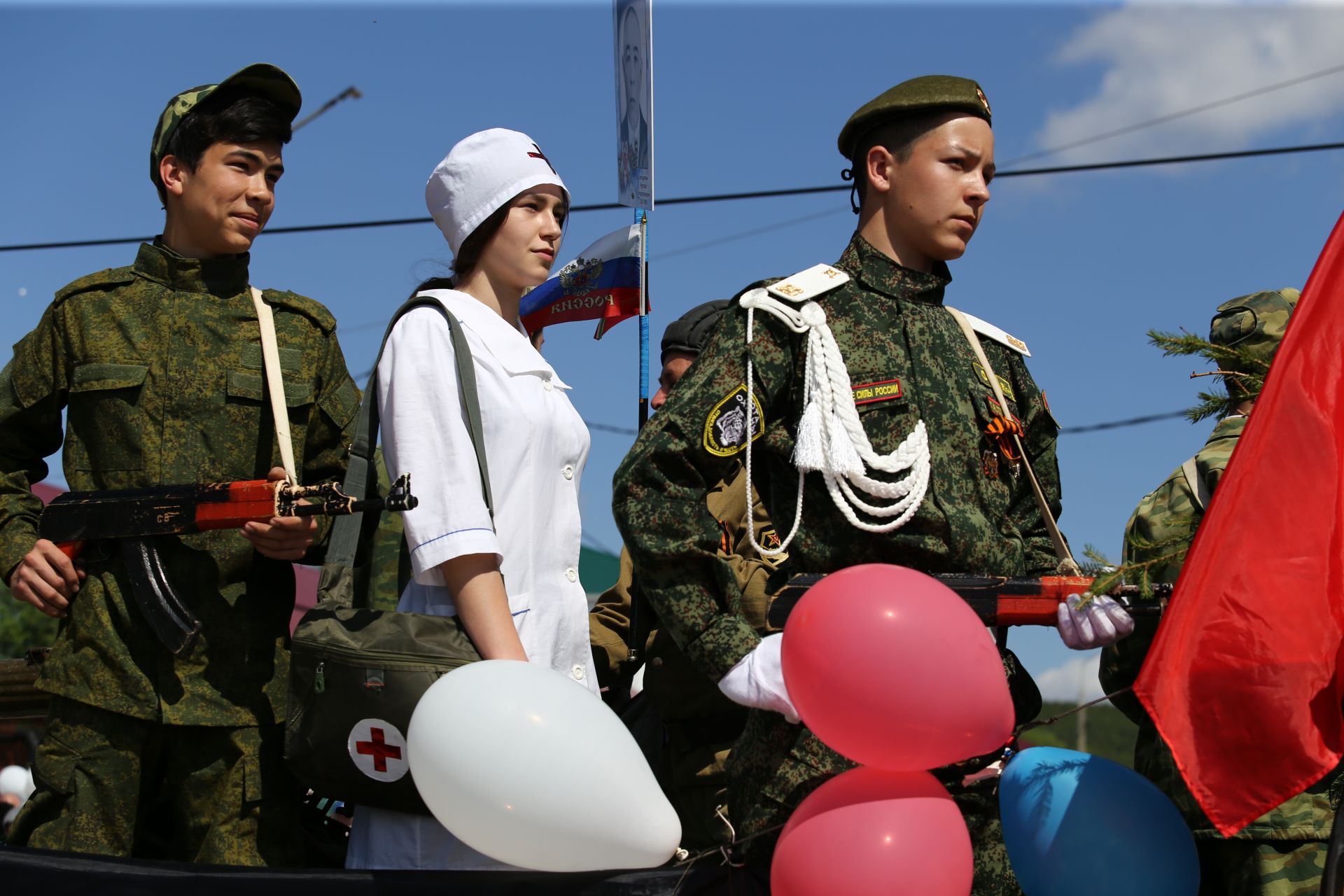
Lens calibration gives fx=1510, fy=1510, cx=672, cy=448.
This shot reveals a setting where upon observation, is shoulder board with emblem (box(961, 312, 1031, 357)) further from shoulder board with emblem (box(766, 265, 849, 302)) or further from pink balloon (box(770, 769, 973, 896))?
pink balloon (box(770, 769, 973, 896))

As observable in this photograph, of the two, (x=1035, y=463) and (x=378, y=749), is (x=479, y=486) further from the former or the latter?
(x=1035, y=463)

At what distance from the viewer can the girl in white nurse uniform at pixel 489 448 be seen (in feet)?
9.94

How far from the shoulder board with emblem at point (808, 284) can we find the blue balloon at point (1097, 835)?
1130 mm

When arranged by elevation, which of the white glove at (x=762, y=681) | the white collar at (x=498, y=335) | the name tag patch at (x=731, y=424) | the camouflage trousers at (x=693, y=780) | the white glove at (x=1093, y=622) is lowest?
the camouflage trousers at (x=693, y=780)

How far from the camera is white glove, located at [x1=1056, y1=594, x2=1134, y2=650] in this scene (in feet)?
9.34

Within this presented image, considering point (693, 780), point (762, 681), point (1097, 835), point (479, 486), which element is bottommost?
point (693, 780)

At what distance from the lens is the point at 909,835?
2611 mm

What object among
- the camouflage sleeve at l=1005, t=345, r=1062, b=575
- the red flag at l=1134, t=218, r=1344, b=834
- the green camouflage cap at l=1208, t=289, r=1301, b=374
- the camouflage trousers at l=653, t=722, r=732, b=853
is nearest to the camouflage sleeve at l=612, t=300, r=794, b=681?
the camouflage sleeve at l=1005, t=345, r=1062, b=575

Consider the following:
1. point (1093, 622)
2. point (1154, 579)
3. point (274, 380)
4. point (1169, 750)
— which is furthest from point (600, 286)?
point (1093, 622)

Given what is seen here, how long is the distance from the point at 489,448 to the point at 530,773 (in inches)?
32.3

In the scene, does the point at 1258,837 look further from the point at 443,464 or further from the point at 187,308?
the point at 187,308

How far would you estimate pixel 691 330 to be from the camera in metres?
5.72

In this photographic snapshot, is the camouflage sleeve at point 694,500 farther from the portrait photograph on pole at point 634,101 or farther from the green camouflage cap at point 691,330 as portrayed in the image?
the portrait photograph on pole at point 634,101

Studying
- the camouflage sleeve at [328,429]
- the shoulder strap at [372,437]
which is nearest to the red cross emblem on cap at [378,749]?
the shoulder strap at [372,437]
